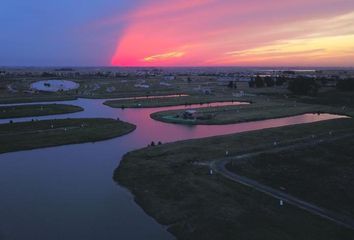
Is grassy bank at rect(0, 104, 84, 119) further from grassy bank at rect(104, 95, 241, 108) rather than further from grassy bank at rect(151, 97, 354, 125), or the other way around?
grassy bank at rect(151, 97, 354, 125)

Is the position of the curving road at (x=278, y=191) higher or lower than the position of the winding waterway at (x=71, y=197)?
higher

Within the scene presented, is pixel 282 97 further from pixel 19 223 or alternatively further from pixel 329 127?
pixel 19 223

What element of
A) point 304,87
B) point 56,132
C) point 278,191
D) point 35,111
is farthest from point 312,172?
point 304,87

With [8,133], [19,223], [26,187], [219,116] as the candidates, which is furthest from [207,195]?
[219,116]

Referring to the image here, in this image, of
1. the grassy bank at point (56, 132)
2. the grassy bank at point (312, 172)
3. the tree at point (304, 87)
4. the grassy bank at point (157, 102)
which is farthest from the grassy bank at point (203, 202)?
the tree at point (304, 87)

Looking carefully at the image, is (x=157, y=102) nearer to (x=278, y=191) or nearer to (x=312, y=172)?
(x=312, y=172)

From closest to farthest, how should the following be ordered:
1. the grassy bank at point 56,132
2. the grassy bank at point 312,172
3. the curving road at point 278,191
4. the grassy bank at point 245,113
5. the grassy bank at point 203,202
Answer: the grassy bank at point 203,202
the curving road at point 278,191
the grassy bank at point 312,172
the grassy bank at point 56,132
the grassy bank at point 245,113

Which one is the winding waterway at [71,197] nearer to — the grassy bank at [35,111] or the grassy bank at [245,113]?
the grassy bank at [245,113]

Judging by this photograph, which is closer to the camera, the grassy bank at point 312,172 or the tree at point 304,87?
the grassy bank at point 312,172

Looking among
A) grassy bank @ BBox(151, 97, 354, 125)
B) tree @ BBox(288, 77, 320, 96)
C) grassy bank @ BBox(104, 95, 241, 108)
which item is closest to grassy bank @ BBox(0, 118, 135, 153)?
grassy bank @ BBox(151, 97, 354, 125)
